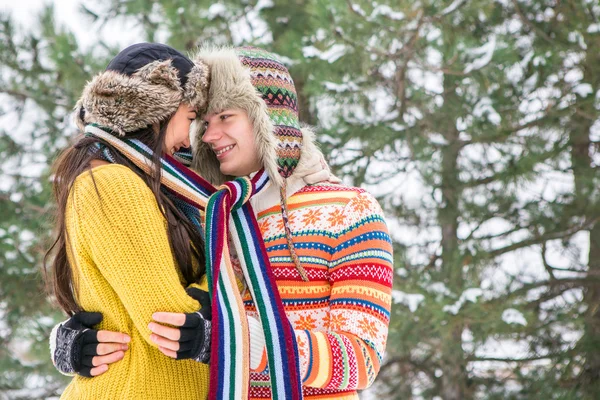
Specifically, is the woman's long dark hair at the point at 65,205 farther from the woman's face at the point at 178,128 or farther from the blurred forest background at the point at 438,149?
the blurred forest background at the point at 438,149

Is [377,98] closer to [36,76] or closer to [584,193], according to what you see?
[584,193]

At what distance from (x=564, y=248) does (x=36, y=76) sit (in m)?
4.04

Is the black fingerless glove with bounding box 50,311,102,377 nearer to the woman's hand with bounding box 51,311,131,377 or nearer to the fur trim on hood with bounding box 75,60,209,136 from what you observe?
the woman's hand with bounding box 51,311,131,377

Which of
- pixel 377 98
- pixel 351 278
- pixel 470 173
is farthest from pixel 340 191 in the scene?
pixel 470 173

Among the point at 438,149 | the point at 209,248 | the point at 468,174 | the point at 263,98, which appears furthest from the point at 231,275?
the point at 468,174

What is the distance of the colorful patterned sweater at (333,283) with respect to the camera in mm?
1778

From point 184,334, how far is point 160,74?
0.68 m

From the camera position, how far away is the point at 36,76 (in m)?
5.15

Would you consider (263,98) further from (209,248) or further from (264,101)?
(209,248)

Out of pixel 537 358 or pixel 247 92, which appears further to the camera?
pixel 537 358

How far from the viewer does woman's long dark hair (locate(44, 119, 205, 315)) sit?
175 cm

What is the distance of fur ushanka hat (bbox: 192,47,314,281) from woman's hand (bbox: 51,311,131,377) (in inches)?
21.8

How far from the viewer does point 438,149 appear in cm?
459

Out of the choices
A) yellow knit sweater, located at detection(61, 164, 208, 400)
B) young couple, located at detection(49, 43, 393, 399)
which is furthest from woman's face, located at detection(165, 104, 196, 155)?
yellow knit sweater, located at detection(61, 164, 208, 400)
